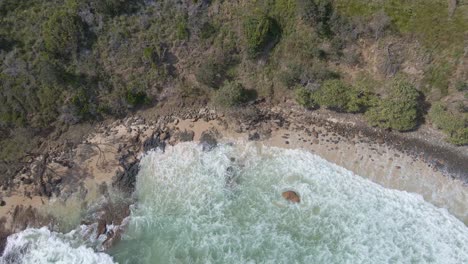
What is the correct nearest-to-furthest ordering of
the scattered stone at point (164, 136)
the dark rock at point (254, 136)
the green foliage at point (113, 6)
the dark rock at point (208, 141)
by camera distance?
the dark rock at point (208, 141) → the dark rock at point (254, 136) → the scattered stone at point (164, 136) → the green foliage at point (113, 6)

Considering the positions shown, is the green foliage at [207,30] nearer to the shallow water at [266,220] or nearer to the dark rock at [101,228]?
the shallow water at [266,220]

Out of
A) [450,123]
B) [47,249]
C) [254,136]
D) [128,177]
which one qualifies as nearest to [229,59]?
[254,136]

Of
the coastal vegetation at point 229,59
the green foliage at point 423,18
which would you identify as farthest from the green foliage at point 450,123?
the green foliage at point 423,18

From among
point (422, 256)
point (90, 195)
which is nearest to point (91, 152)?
point (90, 195)

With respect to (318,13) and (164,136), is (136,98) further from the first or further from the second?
(318,13)

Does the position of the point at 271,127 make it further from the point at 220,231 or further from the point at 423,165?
the point at 423,165

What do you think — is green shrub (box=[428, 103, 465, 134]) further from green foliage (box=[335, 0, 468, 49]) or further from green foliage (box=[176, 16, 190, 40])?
green foliage (box=[176, 16, 190, 40])

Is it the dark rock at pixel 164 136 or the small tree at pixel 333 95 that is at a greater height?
the small tree at pixel 333 95

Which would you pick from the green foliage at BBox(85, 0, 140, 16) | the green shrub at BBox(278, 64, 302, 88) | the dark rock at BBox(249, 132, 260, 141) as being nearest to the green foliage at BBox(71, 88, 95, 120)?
the green foliage at BBox(85, 0, 140, 16)
